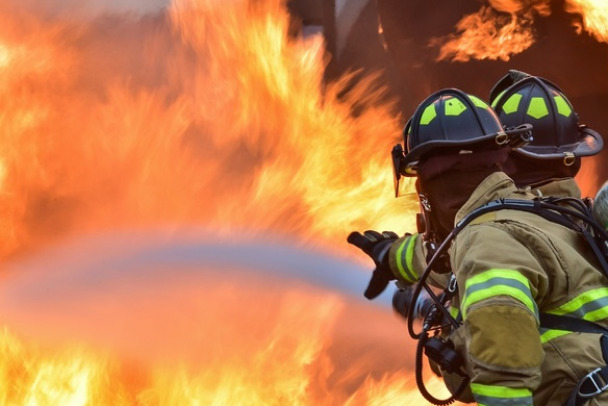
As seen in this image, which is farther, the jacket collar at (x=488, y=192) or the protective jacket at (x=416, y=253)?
the protective jacket at (x=416, y=253)

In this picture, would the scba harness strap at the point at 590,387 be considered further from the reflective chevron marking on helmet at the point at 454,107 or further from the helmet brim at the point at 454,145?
the reflective chevron marking on helmet at the point at 454,107

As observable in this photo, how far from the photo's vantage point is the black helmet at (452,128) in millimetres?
2566

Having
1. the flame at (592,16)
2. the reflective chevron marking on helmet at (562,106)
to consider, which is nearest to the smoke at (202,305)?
the reflective chevron marking on helmet at (562,106)

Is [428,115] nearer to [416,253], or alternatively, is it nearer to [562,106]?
[416,253]

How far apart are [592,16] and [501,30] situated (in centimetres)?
70

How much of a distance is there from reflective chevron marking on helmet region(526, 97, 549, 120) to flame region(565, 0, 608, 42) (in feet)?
8.33

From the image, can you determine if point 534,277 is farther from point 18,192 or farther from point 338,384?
point 18,192

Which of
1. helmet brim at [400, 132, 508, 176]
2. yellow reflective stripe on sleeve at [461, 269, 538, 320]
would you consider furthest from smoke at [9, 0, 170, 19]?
yellow reflective stripe on sleeve at [461, 269, 538, 320]

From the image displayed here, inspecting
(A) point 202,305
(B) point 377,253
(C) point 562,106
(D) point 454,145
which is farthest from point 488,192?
(A) point 202,305

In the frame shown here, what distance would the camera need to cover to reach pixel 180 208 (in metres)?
4.99

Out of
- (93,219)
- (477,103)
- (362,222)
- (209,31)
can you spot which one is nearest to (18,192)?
Result: (93,219)

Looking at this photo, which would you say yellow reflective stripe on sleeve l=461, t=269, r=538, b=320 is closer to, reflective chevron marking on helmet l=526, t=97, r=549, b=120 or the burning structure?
reflective chevron marking on helmet l=526, t=97, r=549, b=120

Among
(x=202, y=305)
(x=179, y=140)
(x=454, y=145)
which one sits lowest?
(x=202, y=305)

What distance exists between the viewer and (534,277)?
2061mm
